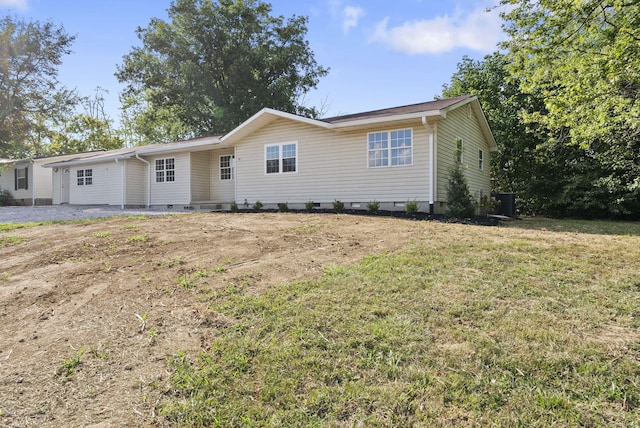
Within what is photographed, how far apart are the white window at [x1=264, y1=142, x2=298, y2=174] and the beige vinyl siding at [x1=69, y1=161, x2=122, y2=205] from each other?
8.51 metres

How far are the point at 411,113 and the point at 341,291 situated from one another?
8.48 metres

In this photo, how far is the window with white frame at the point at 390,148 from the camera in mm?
11938

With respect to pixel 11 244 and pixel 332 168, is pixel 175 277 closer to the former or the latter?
pixel 11 244

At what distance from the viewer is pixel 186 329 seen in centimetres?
340

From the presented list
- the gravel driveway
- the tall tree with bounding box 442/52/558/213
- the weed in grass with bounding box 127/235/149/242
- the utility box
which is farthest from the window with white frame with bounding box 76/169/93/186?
the tall tree with bounding box 442/52/558/213

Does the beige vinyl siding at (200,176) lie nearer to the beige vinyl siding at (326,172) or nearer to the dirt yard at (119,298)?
the beige vinyl siding at (326,172)

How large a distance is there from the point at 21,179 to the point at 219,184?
1639cm

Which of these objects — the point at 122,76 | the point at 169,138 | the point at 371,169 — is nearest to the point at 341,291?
the point at 371,169

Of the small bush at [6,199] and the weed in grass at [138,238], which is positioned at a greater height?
the small bush at [6,199]

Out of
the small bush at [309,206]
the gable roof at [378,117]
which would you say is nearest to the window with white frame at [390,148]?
the gable roof at [378,117]

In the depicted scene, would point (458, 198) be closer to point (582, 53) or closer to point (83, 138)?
point (582, 53)

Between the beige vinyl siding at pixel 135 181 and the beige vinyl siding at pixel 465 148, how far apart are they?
14.2m

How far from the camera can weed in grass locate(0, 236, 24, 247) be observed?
7007 millimetres

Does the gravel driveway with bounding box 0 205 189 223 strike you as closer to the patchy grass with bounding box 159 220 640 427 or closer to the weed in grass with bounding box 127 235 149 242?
the weed in grass with bounding box 127 235 149 242
